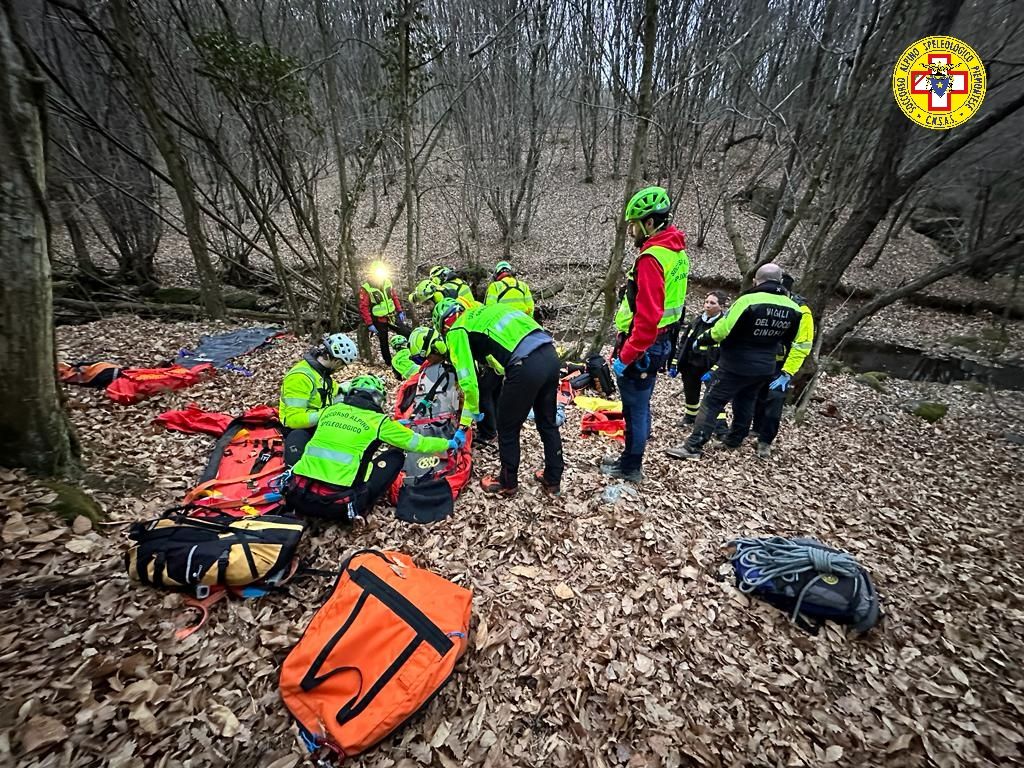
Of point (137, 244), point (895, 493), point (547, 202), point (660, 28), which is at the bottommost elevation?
point (895, 493)

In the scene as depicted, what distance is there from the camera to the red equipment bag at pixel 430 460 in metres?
4.28

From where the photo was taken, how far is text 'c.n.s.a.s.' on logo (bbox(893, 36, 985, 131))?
22.9 ft

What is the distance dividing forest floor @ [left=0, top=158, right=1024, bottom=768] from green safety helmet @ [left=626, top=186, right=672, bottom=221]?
9.61ft

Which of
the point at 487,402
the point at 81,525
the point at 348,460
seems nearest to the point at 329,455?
the point at 348,460

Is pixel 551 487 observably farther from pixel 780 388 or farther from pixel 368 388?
pixel 780 388

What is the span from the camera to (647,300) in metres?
4.02

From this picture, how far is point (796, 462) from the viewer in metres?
5.89

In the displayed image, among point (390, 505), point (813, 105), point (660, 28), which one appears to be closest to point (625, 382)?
point (390, 505)

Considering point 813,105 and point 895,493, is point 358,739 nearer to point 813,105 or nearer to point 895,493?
point 895,493

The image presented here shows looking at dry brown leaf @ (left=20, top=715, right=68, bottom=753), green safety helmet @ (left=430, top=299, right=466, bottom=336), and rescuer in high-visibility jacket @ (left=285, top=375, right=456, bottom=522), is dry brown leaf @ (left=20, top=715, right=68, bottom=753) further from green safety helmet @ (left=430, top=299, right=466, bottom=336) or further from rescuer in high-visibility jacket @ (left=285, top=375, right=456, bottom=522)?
green safety helmet @ (left=430, top=299, right=466, bottom=336)

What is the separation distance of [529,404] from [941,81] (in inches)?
384

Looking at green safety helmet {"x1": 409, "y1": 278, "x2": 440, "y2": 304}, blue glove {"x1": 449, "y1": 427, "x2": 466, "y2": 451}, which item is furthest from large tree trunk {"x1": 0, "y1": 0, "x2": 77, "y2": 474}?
green safety helmet {"x1": 409, "y1": 278, "x2": 440, "y2": 304}

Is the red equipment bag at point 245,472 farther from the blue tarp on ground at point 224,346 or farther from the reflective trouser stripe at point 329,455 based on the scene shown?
the blue tarp on ground at point 224,346

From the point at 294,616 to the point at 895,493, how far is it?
22.0 feet
